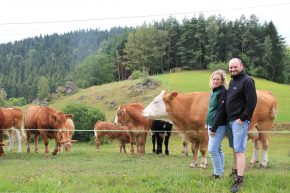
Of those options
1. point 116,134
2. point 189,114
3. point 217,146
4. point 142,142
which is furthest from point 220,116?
point 116,134

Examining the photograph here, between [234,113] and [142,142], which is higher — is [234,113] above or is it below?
above

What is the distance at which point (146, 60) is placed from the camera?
112 m

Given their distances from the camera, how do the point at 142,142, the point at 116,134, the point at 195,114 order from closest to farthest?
the point at 195,114 < the point at 142,142 < the point at 116,134

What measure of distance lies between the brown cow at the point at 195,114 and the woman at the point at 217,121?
3.33 meters

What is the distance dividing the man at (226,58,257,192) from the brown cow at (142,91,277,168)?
4.06 metres

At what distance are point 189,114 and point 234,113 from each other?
4797 millimetres

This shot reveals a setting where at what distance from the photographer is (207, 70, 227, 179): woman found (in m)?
8.22

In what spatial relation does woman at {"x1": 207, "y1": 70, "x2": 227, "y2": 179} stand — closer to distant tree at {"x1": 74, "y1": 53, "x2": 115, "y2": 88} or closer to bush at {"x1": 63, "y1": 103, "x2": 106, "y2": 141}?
bush at {"x1": 63, "y1": 103, "x2": 106, "y2": 141}

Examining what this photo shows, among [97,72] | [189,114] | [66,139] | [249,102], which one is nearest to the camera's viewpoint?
[249,102]

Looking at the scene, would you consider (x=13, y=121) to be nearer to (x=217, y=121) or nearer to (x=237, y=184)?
(x=217, y=121)

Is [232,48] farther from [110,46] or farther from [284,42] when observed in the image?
[110,46]

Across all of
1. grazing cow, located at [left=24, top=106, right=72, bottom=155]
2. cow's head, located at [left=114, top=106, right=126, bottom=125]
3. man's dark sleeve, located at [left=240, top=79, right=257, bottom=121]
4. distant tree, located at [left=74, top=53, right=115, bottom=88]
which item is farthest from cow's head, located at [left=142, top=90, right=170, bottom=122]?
distant tree, located at [left=74, top=53, right=115, bottom=88]

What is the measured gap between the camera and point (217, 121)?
8195 mm

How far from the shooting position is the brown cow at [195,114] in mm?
12086
